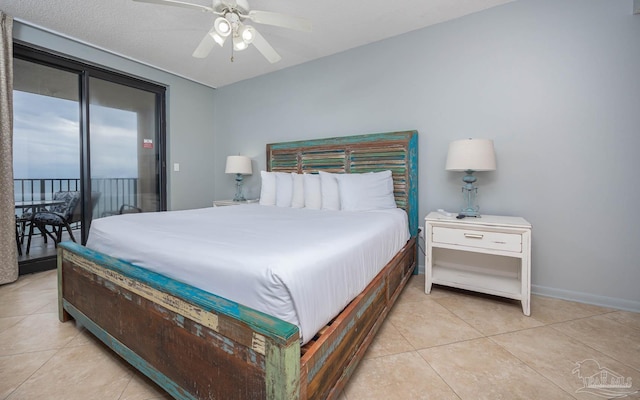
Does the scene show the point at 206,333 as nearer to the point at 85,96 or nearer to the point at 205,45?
the point at 205,45

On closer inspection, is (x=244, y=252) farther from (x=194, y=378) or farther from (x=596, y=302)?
(x=596, y=302)

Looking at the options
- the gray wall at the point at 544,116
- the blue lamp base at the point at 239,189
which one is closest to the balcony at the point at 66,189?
the blue lamp base at the point at 239,189

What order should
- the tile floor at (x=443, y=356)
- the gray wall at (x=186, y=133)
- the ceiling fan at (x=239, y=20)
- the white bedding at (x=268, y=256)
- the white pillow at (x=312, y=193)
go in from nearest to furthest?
the white bedding at (x=268, y=256), the tile floor at (x=443, y=356), the ceiling fan at (x=239, y=20), the white pillow at (x=312, y=193), the gray wall at (x=186, y=133)

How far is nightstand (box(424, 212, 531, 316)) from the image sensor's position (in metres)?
1.97

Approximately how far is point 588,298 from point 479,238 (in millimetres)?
1055

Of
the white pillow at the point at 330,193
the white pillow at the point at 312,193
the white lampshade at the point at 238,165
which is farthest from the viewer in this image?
the white lampshade at the point at 238,165

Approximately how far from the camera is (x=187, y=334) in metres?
1.03

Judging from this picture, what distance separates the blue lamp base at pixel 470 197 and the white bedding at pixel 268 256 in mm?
906

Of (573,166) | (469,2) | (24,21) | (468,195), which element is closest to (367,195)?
(468,195)

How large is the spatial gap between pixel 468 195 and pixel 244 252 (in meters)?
2.21

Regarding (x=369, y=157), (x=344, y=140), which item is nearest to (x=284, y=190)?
(x=344, y=140)

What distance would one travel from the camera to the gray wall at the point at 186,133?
3684 mm

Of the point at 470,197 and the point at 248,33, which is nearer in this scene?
the point at 248,33

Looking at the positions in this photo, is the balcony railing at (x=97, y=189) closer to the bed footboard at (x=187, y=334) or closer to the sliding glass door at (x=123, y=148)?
the sliding glass door at (x=123, y=148)
